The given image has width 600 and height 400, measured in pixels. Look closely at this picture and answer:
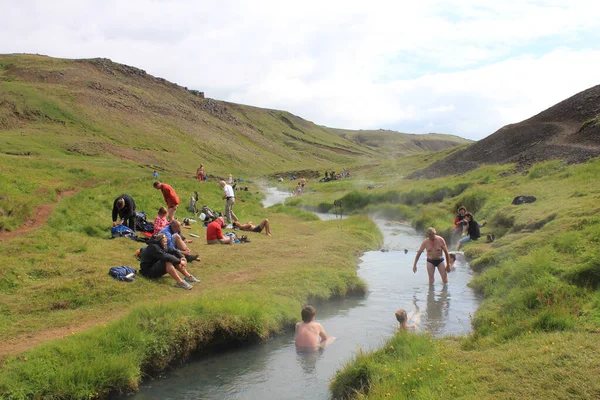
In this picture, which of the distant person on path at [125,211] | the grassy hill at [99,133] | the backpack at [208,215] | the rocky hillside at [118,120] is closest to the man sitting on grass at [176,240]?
→ the distant person on path at [125,211]

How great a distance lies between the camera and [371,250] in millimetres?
24969

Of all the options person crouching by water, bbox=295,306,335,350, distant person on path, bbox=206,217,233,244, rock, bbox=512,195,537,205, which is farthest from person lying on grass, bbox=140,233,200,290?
rock, bbox=512,195,537,205

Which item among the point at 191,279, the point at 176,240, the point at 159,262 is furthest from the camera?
the point at 176,240

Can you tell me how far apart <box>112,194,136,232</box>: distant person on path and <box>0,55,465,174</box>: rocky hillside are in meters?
26.8

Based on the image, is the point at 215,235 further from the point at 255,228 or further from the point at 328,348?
the point at 328,348

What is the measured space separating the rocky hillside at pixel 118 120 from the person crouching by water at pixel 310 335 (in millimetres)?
37308

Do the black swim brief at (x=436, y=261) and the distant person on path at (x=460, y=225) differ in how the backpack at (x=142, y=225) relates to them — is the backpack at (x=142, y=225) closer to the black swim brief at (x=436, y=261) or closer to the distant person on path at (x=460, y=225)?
the black swim brief at (x=436, y=261)

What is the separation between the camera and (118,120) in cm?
8819

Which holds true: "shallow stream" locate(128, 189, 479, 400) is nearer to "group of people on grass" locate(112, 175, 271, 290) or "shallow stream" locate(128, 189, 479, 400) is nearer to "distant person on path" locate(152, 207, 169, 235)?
"group of people on grass" locate(112, 175, 271, 290)

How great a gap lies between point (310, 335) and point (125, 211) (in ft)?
35.7

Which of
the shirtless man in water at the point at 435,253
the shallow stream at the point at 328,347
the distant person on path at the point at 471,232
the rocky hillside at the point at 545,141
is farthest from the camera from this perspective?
the rocky hillside at the point at 545,141

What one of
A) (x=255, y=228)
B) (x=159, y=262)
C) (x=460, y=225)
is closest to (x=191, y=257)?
(x=159, y=262)

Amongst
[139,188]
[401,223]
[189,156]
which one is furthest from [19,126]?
[401,223]

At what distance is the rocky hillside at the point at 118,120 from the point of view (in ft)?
199
